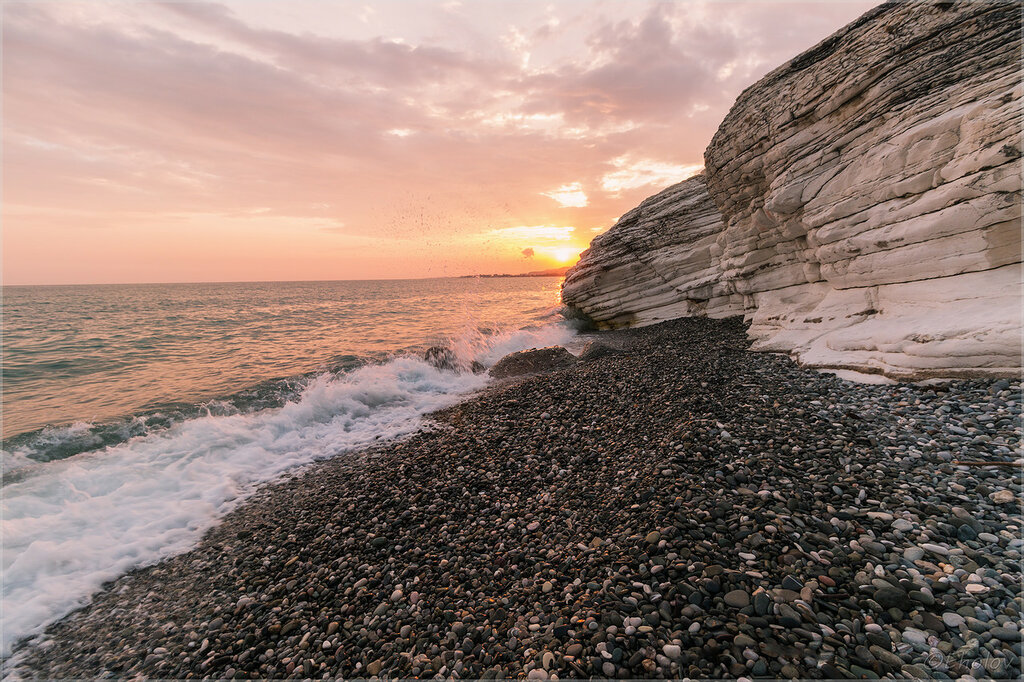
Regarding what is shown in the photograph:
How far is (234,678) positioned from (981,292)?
15.1 metres

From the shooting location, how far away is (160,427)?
13828mm

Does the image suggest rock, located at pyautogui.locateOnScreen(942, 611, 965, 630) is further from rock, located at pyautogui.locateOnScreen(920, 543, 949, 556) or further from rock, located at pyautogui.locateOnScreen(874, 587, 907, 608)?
rock, located at pyautogui.locateOnScreen(920, 543, 949, 556)

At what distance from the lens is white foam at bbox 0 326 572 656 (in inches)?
293

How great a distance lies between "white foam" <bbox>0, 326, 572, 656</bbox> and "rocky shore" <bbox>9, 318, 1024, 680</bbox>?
840 millimetres

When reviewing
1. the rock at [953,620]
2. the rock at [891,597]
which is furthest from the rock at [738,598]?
the rock at [953,620]

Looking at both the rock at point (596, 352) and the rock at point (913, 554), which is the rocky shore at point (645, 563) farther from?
the rock at point (596, 352)

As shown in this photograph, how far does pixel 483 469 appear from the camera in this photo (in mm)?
9297

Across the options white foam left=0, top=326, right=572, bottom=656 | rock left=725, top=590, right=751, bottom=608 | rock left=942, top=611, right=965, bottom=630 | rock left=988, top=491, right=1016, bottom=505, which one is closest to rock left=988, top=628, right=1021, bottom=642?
rock left=942, top=611, right=965, bottom=630

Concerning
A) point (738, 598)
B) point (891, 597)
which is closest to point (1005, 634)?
point (891, 597)

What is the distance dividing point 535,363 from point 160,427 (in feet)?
51.2

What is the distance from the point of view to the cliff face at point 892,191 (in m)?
8.33

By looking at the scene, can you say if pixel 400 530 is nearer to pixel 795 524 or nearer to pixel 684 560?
pixel 684 560

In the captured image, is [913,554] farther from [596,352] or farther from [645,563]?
[596,352]

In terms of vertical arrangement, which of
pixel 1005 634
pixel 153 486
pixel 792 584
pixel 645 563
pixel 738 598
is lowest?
pixel 153 486
